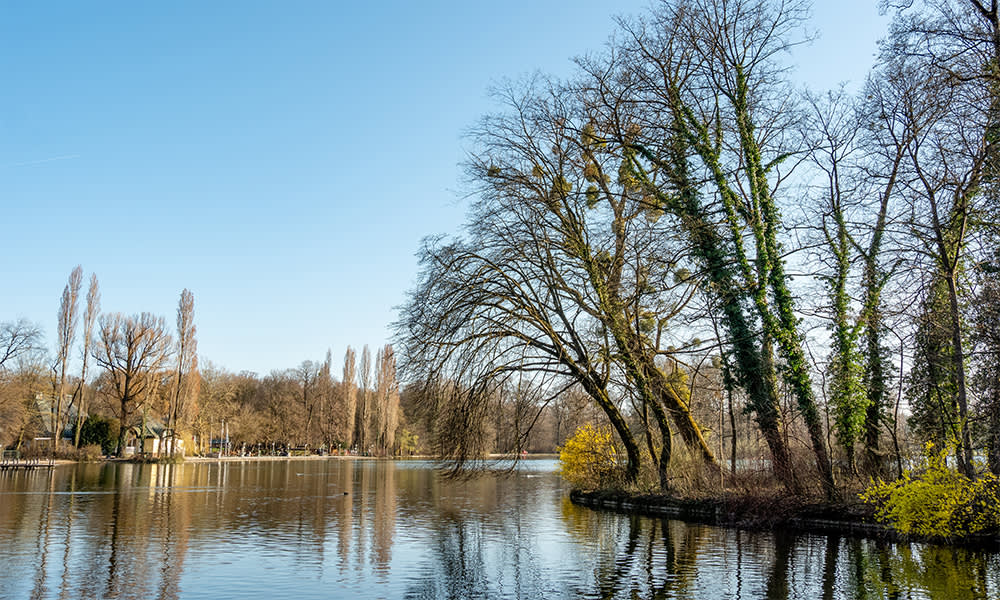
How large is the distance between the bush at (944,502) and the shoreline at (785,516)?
0.32 m

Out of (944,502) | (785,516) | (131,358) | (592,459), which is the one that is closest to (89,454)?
(131,358)

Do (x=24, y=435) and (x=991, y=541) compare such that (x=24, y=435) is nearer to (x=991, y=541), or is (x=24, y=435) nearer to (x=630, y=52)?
(x=630, y=52)

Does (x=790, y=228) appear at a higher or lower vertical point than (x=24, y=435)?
higher

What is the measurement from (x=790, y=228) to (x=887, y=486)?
7080 mm

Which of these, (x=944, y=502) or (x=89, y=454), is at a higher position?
(x=944, y=502)

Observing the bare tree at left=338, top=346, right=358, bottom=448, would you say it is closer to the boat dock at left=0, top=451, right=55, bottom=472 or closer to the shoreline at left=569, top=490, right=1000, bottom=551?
the boat dock at left=0, top=451, right=55, bottom=472

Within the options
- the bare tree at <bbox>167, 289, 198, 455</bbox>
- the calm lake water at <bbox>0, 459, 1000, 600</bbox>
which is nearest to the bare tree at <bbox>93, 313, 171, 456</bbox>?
the bare tree at <bbox>167, 289, 198, 455</bbox>

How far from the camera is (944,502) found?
13.0 m

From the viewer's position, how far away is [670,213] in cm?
2058

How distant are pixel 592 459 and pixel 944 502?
1321cm

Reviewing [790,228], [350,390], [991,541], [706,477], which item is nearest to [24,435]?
[350,390]

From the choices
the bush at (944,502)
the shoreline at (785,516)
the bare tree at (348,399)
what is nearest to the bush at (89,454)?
the bare tree at (348,399)

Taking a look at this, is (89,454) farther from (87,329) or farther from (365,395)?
(365,395)

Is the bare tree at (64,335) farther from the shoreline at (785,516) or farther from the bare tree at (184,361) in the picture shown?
the shoreline at (785,516)
